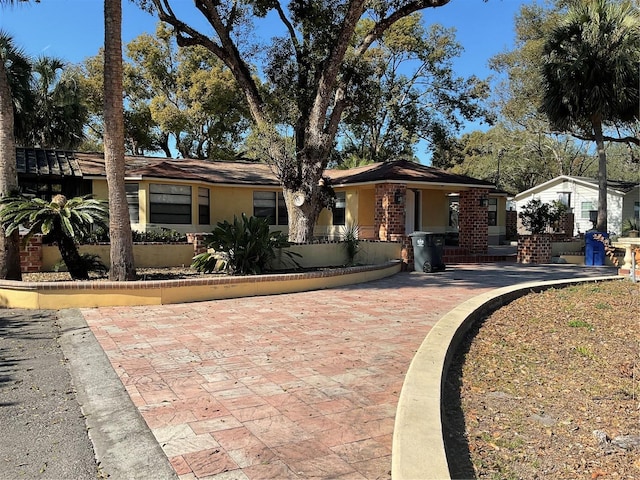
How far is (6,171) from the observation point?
29.7 ft

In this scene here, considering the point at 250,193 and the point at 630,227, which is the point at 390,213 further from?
the point at 630,227

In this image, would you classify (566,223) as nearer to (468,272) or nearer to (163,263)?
(468,272)

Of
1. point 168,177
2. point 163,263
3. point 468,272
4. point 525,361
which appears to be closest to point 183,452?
point 525,361

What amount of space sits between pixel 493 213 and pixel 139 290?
21066 mm

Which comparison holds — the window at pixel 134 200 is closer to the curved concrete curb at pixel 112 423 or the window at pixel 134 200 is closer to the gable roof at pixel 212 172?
the gable roof at pixel 212 172

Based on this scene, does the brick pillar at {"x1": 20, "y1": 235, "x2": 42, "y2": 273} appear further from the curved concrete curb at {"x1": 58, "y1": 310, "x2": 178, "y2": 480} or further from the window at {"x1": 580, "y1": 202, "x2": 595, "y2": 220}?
the window at {"x1": 580, "y1": 202, "x2": 595, "y2": 220}

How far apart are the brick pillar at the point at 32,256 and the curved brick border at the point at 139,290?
2694mm

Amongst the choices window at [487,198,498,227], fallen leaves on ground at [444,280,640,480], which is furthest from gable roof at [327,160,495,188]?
fallen leaves on ground at [444,280,640,480]

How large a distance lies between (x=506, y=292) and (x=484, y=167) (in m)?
32.4

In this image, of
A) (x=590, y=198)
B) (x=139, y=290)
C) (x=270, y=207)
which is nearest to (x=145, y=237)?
(x=139, y=290)

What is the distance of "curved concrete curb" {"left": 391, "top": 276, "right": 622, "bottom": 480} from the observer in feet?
8.53

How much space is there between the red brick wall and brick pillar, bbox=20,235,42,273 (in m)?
14.6

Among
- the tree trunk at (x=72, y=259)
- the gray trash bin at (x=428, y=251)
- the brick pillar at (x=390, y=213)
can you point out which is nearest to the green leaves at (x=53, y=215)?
the tree trunk at (x=72, y=259)

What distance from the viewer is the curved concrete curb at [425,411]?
102 inches
